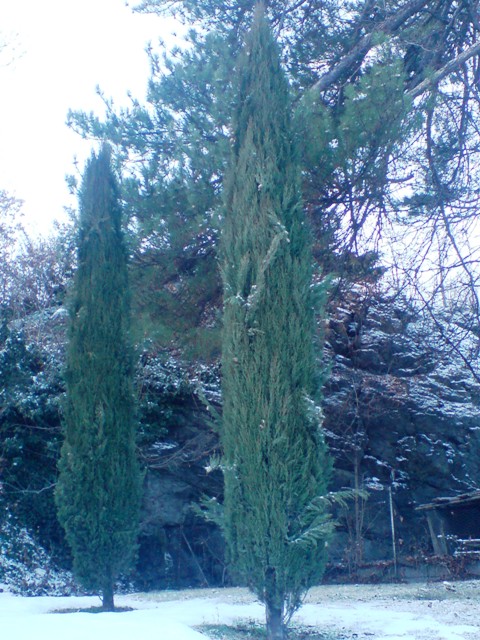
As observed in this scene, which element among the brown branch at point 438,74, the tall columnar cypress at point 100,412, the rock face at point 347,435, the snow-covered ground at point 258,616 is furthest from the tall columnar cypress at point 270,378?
the rock face at point 347,435

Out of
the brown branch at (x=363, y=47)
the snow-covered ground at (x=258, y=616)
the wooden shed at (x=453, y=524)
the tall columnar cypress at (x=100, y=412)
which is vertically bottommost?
the snow-covered ground at (x=258, y=616)

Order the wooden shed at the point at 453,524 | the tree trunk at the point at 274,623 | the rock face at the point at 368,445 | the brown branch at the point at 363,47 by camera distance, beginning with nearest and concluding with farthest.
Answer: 1. the tree trunk at the point at 274,623
2. the brown branch at the point at 363,47
3. the wooden shed at the point at 453,524
4. the rock face at the point at 368,445

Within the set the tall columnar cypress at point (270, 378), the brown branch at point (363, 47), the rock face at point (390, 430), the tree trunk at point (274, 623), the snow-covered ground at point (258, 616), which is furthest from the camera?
the rock face at point (390, 430)

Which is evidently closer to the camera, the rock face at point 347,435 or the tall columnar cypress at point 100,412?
the tall columnar cypress at point 100,412

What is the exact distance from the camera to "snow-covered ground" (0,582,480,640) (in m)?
4.34

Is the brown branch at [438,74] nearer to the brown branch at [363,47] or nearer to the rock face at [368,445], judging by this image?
the brown branch at [363,47]

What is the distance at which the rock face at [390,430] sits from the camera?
13867 mm

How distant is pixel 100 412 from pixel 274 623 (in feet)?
9.41

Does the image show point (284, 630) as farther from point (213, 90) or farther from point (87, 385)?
point (213, 90)

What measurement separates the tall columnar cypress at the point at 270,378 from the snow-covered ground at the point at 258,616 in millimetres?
688

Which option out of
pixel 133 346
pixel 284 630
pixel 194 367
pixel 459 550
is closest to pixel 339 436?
pixel 459 550

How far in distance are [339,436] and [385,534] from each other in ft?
7.06

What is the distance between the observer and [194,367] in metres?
11.9

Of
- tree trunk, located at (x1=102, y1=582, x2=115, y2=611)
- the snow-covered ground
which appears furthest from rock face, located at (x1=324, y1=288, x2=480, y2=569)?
tree trunk, located at (x1=102, y1=582, x2=115, y2=611)
